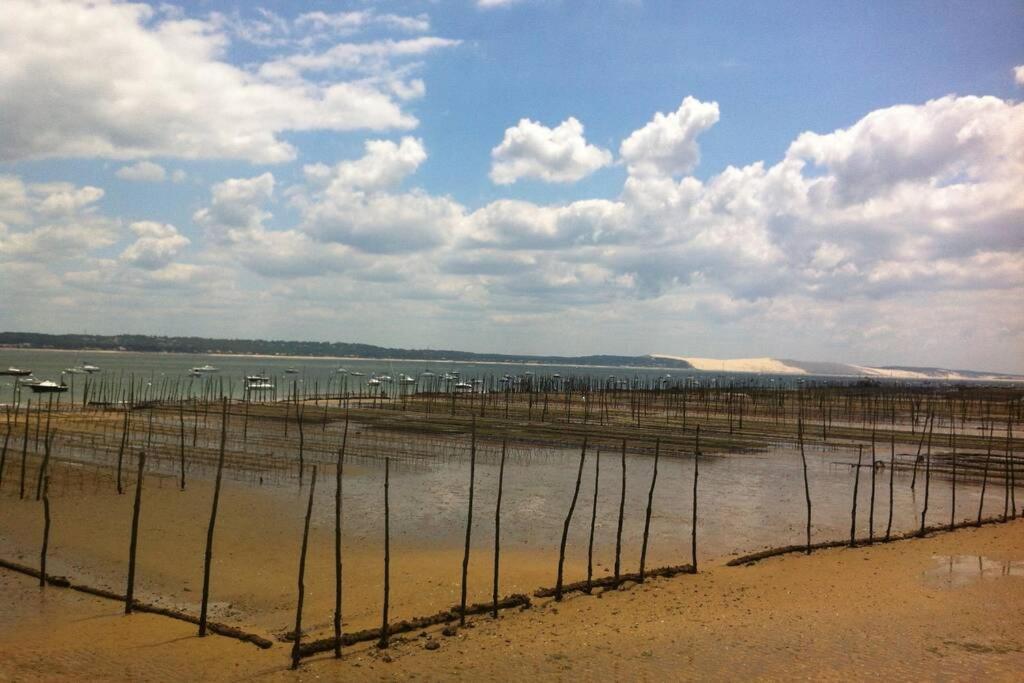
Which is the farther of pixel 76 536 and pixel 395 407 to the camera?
pixel 395 407

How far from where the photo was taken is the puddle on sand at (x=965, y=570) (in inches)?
446

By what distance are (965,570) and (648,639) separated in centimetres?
651

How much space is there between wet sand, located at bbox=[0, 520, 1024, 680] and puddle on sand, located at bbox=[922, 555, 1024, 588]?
100 mm

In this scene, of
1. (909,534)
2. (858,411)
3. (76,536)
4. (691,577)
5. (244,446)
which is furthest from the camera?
(858,411)

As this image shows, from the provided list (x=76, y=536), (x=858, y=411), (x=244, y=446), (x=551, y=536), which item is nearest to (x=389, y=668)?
(x=551, y=536)

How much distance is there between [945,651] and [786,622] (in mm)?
1710

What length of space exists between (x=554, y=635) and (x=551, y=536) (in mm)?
5853

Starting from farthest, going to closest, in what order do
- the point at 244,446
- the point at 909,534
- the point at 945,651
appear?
the point at 244,446
the point at 909,534
the point at 945,651

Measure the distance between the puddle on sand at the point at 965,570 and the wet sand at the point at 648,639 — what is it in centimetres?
10

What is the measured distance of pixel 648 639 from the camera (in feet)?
28.6

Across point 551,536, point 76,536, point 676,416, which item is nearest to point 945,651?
point 551,536

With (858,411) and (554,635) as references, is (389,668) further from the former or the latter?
(858,411)

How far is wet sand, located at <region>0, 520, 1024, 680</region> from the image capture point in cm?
785

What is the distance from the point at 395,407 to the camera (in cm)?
4397
